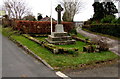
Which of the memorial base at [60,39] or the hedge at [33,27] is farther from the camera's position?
the hedge at [33,27]

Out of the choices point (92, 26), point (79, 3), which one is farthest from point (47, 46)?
point (79, 3)

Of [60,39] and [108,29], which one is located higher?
[108,29]

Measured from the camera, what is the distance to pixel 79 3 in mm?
42625

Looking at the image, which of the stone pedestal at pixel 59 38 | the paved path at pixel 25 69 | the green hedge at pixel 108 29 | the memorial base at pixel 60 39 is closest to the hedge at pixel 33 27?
the stone pedestal at pixel 59 38

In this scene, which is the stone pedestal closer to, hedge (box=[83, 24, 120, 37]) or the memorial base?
the memorial base

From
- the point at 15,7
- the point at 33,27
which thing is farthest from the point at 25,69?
the point at 15,7

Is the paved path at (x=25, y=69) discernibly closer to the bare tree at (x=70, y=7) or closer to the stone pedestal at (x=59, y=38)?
the stone pedestal at (x=59, y=38)

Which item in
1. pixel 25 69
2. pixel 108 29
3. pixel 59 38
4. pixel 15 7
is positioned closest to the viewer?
pixel 25 69

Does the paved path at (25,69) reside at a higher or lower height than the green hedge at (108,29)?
lower

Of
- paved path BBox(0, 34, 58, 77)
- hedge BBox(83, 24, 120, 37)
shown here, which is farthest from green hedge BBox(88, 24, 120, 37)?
paved path BBox(0, 34, 58, 77)

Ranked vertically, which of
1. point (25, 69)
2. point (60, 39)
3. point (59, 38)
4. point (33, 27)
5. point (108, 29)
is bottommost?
point (25, 69)

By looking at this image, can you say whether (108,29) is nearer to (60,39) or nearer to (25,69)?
(60,39)

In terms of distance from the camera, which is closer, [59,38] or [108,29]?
[59,38]

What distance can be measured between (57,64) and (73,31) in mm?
15529
